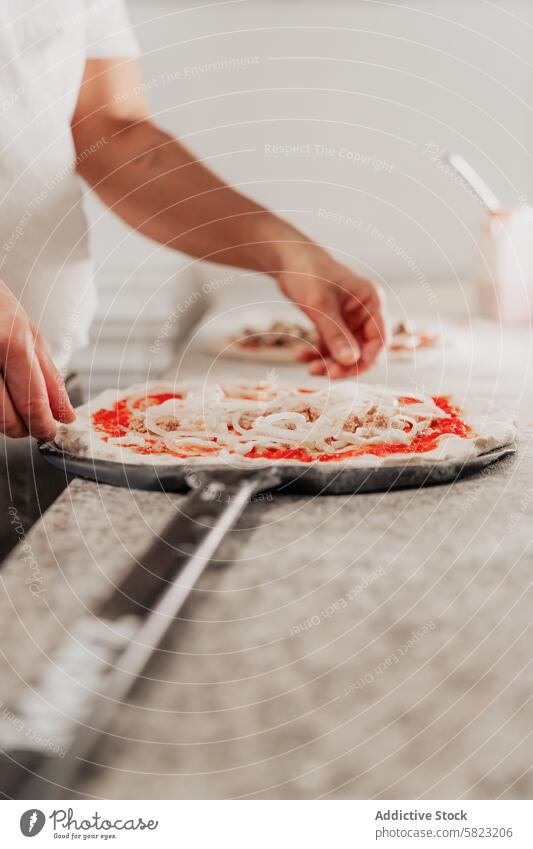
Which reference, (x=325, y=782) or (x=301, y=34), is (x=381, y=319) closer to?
(x=325, y=782)

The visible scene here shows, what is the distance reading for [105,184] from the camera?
0.80m

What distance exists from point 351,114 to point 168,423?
1.16m

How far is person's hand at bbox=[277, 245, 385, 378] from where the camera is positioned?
2.41ft

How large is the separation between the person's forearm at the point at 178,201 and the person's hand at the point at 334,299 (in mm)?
22

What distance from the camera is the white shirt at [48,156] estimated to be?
655 mm

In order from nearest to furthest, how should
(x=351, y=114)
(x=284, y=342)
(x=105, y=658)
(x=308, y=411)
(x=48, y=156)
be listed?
(x=105, y=658), (x=308, y=411), (x=48, y=156), (x=284, y=342), (x=351, y=114)

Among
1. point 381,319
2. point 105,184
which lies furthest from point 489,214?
point 105,184

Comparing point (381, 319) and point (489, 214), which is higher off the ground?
point (489, 214)

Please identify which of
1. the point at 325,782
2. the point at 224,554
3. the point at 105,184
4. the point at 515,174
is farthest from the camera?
the point at 515,174

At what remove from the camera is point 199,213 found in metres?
0.77

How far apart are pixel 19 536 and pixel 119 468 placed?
77 mm

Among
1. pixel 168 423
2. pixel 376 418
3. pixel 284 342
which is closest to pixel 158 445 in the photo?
pixel 168 423
